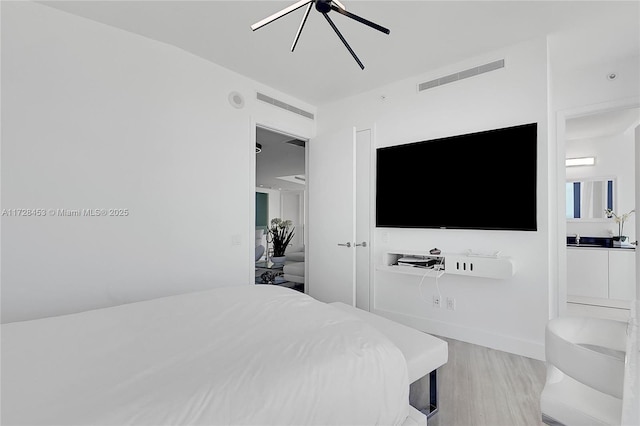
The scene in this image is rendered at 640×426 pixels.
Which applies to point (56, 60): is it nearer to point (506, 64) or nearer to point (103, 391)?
point (103, 391)

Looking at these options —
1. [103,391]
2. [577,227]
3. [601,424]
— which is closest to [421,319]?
[601,424]

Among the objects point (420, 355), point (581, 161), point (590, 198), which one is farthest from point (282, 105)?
point (590, 198)

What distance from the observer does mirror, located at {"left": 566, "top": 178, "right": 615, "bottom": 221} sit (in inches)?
178

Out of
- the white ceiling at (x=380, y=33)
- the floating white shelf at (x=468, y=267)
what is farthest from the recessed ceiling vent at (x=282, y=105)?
the floating white shelf at (x=468, y=267)

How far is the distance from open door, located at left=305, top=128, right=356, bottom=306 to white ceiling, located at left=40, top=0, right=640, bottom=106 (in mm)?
852

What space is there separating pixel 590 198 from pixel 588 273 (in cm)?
125

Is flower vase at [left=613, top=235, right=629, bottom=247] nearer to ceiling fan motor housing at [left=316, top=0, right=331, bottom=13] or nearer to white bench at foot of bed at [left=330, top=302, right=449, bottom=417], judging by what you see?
white bench at foot of bed at [left=330, top=302, right=449, bottom=417]

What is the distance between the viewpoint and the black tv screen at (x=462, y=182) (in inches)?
106

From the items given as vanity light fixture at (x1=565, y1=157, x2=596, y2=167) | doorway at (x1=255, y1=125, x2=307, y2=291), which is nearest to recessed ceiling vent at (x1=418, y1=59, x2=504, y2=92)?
doorway at (x1=255, y1=125, x2=307, y2=291)

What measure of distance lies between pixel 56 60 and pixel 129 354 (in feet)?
7.35

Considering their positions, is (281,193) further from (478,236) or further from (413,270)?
(478,236)

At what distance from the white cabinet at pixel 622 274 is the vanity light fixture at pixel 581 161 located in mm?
1451

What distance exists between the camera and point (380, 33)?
2.55 meters

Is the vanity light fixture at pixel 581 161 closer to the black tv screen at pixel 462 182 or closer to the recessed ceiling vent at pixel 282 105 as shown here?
the black tv screen at pixel 462 182
